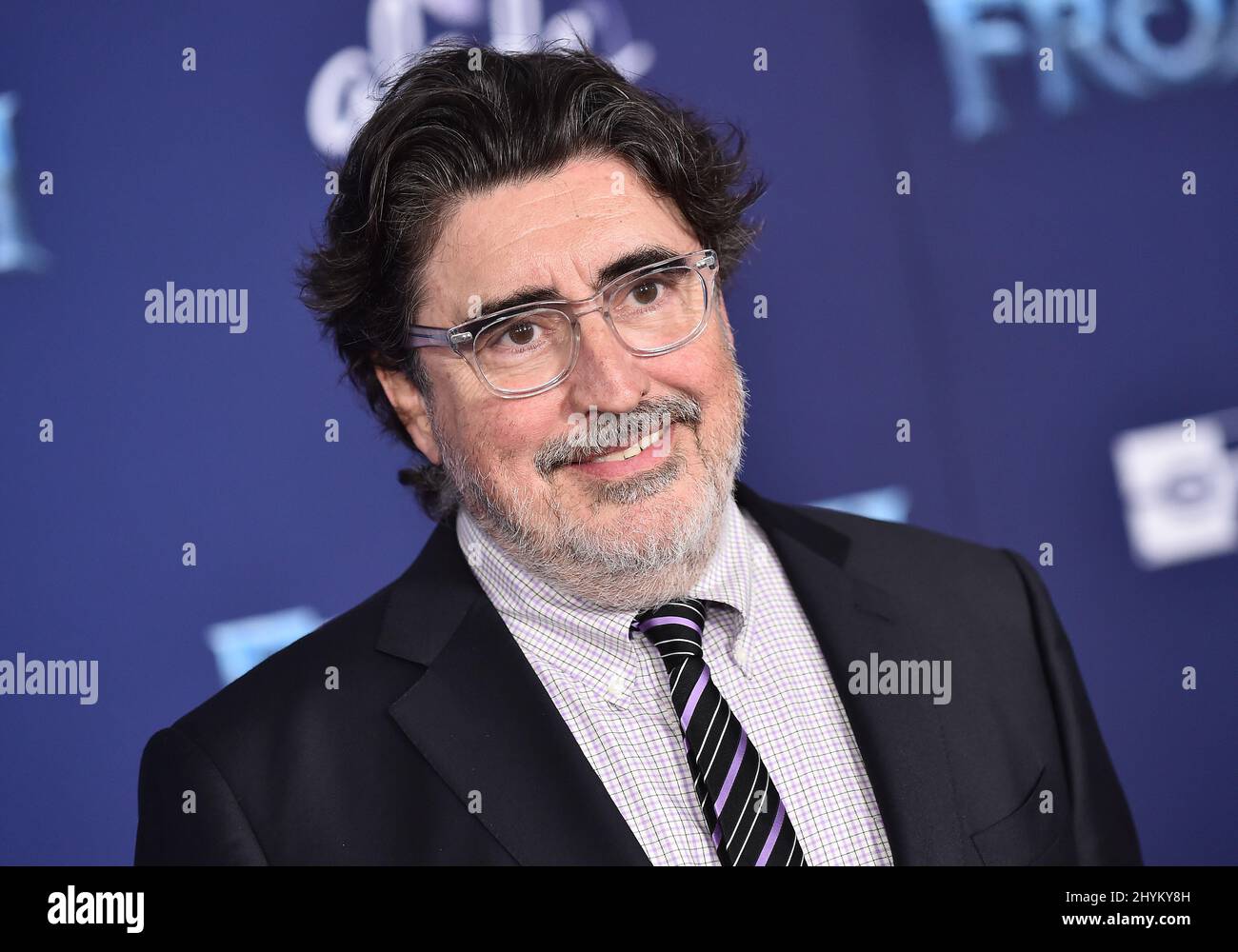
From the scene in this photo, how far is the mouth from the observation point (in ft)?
6.12

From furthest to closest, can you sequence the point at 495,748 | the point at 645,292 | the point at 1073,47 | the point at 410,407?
the point at 1073,47
the point at 410,407
the point at 645,292
the point at 495,748

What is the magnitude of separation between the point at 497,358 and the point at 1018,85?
1.32 metres

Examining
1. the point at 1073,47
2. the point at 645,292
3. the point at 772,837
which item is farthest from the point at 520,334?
the point at 1073,47

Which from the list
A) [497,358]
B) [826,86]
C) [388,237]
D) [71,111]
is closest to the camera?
[497,358]

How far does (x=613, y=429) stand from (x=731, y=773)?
52 centimetres

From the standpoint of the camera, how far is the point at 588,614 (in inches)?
76.1

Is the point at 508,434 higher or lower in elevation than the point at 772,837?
higher

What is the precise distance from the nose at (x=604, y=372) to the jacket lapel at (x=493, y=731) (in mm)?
370

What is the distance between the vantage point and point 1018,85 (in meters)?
2.56

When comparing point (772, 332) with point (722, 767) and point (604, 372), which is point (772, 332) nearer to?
point (604, 372)

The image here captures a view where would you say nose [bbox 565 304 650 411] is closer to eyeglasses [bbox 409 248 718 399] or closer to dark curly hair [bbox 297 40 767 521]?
eyeglasses [bbox 409 248 718 399]

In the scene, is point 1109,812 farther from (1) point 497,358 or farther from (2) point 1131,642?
(1) point 497,358

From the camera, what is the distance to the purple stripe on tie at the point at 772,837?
181cm
